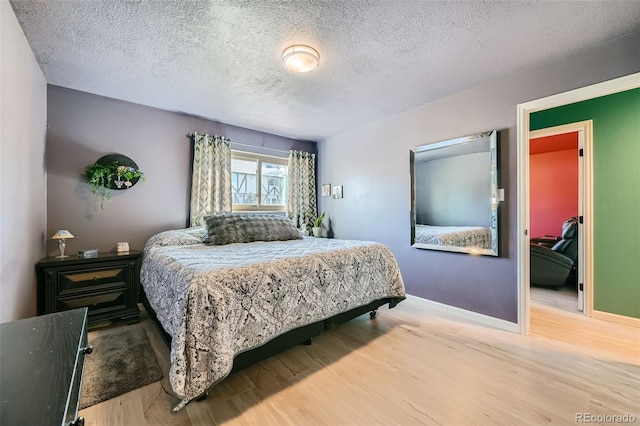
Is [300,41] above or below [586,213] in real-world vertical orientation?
above

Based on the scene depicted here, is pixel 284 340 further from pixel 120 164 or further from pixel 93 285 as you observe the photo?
pixel 120 164

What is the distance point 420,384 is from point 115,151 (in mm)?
3705

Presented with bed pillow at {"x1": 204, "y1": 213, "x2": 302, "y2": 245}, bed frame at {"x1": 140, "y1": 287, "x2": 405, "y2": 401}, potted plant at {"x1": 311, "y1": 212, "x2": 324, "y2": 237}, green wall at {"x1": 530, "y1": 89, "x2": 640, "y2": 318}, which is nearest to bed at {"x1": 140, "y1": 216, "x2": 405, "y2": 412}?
bed frame at {"x1": 140, "y1": 287, "x2": 405, "y2": 401}

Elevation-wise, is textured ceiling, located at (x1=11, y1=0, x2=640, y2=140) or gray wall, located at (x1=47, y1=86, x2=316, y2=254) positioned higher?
textured ceiling, located at (x1=11, y1=0, x2=640, y2=140)

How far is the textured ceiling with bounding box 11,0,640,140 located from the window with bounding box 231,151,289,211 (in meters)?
1.16

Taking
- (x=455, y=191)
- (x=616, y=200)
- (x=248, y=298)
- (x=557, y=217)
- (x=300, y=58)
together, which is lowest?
(x=248, y=298)

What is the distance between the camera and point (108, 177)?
2.79 m

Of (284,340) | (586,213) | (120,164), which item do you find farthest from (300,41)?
(586,213)

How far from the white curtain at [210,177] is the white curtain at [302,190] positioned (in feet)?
3.54

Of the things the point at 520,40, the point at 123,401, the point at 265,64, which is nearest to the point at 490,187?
the point at 520,40

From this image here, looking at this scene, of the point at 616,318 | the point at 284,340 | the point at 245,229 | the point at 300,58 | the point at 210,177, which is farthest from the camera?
the point at 210,177

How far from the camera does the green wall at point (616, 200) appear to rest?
8.30ft

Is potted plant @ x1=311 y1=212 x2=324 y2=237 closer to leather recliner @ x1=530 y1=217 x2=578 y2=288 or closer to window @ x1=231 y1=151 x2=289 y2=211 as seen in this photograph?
window @ x1=231 y1=151 x2=289 y2=211

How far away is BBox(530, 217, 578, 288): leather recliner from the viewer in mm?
3572
